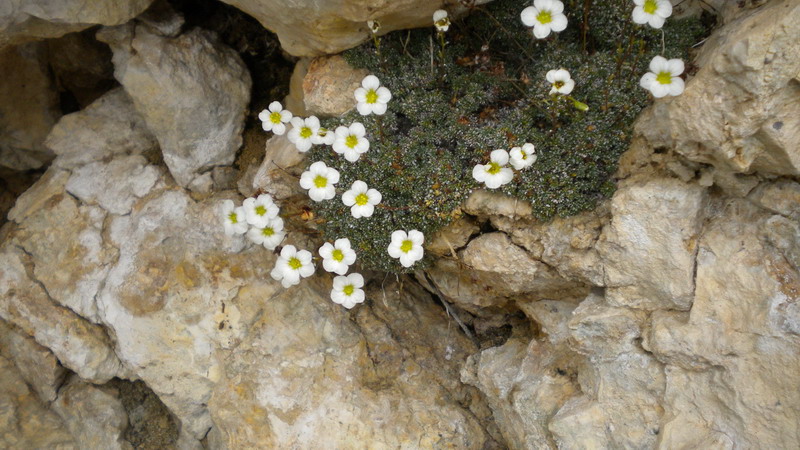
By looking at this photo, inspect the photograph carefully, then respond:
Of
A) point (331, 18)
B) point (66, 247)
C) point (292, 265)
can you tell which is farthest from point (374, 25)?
point (66, 247)

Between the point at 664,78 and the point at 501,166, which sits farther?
the point at 501,166


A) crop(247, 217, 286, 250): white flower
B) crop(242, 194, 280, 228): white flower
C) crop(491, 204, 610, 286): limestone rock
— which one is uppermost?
crop(491, 204, 610, 286): limestone rock

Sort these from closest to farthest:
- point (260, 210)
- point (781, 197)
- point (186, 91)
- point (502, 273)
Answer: point (781, 197) → point (502, 273) → point (260, 210) → point (186, 91)

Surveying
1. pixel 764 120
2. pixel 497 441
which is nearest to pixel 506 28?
pixel 764 120

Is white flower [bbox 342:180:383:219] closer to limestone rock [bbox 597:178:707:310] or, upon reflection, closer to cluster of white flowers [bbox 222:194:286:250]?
cluster of white flowers [bbox 222:194:286:250]

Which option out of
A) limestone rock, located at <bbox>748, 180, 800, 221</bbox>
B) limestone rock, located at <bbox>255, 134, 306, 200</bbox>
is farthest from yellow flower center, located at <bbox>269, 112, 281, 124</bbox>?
limestone rock, located at <bbox>748, 180, 800, 221</bbox>

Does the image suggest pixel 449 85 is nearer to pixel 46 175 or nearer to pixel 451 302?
pixel 451 302

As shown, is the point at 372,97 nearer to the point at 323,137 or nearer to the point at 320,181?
the point at 323,137
